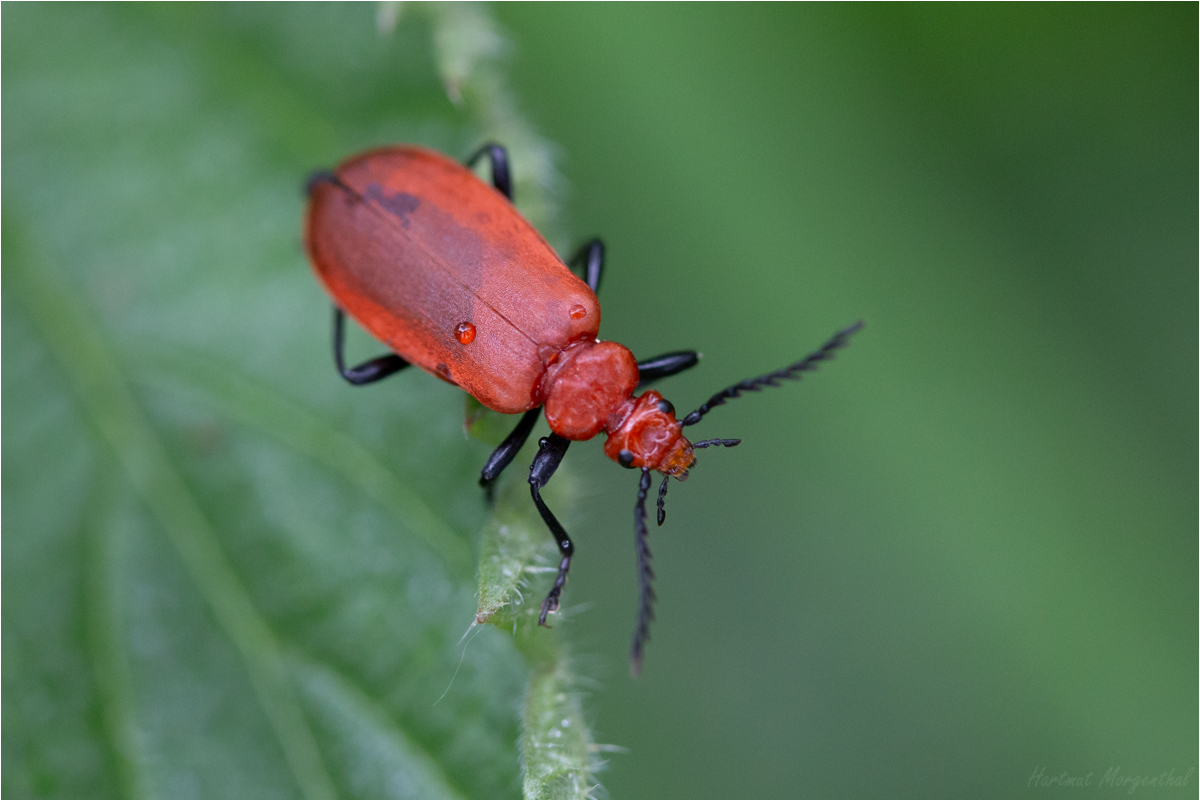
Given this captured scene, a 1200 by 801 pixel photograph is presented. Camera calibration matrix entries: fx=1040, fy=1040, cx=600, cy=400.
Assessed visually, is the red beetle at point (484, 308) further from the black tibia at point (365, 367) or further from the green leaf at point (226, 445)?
the green leaf at point (226, 445)

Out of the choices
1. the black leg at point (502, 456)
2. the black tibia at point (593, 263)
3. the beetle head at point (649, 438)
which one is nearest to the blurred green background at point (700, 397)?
the black leg at point (502, 456)

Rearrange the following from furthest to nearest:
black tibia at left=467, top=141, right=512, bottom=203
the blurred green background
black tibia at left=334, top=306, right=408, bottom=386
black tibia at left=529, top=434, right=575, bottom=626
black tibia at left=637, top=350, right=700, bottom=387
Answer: black tibia at left=637, top=350, right=700, bottom=387, black tibia at left=334, top=306, right=408, bottom=386, black tibia at left=467, top=141, right=512, bottom=203, the blurred green background, black tibia at left=529, top=434, right=575, bottom=626

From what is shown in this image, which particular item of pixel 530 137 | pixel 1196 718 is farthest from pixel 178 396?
pixel 1196 718

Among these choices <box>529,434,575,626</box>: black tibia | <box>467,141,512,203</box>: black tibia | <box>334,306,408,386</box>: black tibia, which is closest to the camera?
<box>529,434,575,626</box>: black tibia

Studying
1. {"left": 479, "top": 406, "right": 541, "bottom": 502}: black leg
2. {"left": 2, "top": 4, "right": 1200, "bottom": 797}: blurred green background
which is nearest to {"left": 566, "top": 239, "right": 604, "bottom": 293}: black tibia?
{"left": 2, "top": 4, "right": 1200, "bottom": 797}: blurred green background

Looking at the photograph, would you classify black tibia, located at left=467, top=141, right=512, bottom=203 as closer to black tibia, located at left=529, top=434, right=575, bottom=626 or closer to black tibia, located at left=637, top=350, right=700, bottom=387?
black tibia, located at left=637, top=350, right=700, bottom=387

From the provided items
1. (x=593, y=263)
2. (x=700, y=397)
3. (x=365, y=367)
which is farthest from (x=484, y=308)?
(x=700, y=397)

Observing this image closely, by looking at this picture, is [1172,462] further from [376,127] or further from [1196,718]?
[376,127]
